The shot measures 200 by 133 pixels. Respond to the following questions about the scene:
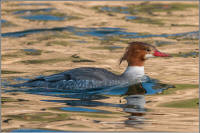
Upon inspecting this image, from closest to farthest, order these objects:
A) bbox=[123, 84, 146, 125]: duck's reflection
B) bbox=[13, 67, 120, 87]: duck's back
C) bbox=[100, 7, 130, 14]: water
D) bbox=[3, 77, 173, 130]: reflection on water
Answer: bbox=[123, 84, 146, 125]: duck's reflection < bbox=[3, 77, 173, 130]: reflection on water < bbox=[13, 67, 120, 87]: duck's back < bbox=[100, 7, 130, 14]: water

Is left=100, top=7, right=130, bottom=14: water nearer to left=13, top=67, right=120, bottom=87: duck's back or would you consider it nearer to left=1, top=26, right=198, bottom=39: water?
left=1, top=26, right=198, bottom=39: water

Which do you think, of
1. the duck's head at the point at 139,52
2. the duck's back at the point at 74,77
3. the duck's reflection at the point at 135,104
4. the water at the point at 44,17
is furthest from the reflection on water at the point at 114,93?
the water at the point at 44,17

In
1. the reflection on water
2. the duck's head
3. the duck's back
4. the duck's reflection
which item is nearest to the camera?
the duck's reflection

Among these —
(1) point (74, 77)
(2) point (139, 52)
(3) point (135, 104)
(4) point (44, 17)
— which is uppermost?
(4) point (44, 17)

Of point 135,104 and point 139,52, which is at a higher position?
point 139,52

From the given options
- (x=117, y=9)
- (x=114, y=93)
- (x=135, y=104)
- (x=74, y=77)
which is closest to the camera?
(x=135, y=104)

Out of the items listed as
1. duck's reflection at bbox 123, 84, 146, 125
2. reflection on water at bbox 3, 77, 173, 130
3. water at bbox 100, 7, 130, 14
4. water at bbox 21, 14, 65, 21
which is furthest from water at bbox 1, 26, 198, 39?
duck's reflection at bbox 123, 84, 146, 125

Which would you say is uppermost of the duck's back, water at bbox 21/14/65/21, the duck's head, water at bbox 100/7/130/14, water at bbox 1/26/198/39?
water at bbox 100/7/130/14

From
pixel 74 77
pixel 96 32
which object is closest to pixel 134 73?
pixel 74 77

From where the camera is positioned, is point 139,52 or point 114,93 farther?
point 139,52

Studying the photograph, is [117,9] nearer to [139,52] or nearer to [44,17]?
[44,17]

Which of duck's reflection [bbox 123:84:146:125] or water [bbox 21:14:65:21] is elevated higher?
water [bbox 21:14:65:21]

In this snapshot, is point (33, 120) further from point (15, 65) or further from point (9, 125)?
point (15, 65)

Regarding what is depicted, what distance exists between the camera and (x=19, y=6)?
19.8m
